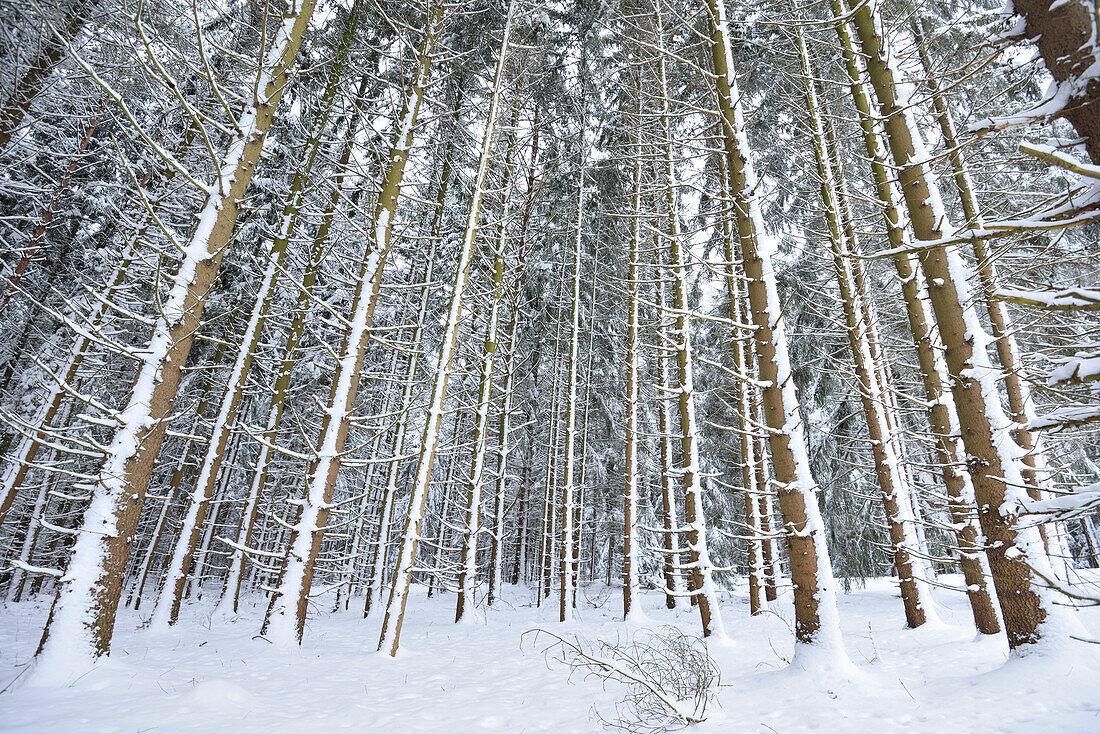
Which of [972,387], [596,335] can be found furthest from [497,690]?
[596,335]

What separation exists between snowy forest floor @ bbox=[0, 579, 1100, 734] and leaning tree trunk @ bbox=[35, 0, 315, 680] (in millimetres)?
400

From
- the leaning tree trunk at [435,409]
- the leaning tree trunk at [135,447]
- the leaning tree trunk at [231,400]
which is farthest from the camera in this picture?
the leaning tree trunk at [231,400]

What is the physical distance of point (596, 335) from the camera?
17.4 m

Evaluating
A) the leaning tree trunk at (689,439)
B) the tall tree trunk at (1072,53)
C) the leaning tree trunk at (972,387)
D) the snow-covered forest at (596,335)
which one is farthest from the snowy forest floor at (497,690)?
the tall tree trunk at (1072,53)

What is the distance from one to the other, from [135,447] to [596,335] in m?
14.3

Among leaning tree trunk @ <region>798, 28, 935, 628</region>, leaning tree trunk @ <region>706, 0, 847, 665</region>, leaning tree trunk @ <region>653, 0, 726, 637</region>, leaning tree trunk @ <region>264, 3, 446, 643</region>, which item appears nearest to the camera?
leaning tree trunk @ <region>706, 0, 847, 665</region>

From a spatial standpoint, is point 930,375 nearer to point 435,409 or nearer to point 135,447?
point 435,409

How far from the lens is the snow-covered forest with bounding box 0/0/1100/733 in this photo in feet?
12.7

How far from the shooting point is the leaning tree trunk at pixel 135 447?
14.3ft

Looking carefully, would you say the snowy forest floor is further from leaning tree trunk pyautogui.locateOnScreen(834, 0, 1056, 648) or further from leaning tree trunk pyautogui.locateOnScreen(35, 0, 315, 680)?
leaning tree trunk pyautogui.locateOnScreen(834, 0, 1056, 648)

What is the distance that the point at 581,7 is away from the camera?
13336 mm

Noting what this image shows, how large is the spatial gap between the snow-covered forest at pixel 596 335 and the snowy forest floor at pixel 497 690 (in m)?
0.06

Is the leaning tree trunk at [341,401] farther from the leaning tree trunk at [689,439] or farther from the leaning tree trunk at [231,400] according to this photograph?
the leaning tree trunk at [689,439]

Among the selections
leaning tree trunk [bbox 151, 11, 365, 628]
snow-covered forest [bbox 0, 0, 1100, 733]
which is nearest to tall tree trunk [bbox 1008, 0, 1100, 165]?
snow-covered forest [bbox 0, 0, 1100, 733]
